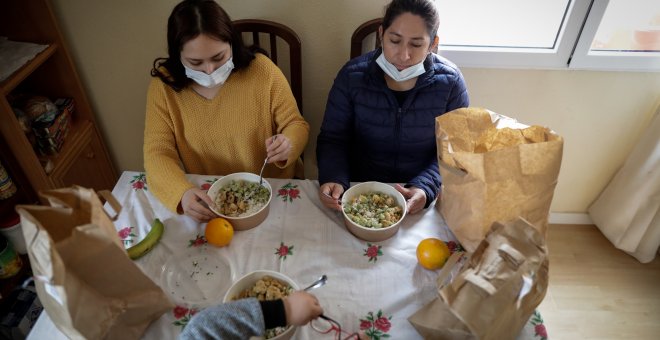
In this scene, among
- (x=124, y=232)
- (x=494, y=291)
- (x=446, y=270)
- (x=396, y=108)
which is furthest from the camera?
(x=396, y=108)

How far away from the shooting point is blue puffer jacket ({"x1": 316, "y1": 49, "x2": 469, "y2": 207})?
1.32 meters

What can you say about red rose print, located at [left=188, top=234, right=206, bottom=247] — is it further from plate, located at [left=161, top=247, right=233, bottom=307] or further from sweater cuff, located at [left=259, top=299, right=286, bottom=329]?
sweater cuff, located at [left=259, top=299, right=286, bottom=329]

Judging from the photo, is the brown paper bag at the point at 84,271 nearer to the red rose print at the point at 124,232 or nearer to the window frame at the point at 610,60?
the red rose print at the point at 124,232

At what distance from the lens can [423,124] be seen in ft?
4.47

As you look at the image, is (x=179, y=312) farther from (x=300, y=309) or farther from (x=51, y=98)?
(x=51, y=98)

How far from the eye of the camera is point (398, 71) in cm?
129

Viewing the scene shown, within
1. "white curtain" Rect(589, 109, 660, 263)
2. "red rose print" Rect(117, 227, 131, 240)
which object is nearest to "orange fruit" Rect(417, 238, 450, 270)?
"red rose print" Rect(117, 227, 131, 240)

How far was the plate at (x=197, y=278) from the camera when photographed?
0.99 meters

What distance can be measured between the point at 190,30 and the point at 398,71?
1.99 ft

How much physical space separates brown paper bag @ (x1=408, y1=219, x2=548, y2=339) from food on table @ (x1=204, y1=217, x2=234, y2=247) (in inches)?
19.0

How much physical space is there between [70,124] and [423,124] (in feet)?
4.64

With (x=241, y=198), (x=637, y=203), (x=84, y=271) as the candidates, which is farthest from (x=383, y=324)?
(x=637, y=203)

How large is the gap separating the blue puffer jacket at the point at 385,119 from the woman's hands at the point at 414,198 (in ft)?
0.16

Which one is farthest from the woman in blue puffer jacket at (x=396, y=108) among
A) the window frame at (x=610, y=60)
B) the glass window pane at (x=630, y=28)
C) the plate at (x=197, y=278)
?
the glass window pane at (x=630, y=28)
